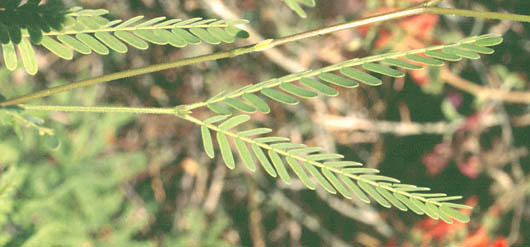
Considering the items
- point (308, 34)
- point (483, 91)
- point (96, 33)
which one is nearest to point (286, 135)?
point (483, 91)

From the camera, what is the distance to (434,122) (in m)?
3.60

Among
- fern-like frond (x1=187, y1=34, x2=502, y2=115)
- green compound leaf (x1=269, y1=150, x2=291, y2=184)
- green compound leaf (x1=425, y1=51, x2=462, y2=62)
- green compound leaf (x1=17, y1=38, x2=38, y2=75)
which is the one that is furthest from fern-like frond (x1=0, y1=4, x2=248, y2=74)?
green compound leaf (x1=425, y1=51, x2=462, y2=62)

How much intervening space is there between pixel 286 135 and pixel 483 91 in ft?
4.44

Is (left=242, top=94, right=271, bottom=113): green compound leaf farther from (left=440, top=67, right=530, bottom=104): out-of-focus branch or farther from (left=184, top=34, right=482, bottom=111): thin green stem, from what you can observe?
(left=440, top=67, right=530, bottom=104): out-of-focus branch

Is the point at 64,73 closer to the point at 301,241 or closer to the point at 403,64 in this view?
the point at 301,241

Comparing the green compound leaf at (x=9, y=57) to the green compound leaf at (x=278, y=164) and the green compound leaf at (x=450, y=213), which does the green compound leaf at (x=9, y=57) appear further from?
the green compound leaf at (x=450, y=213)

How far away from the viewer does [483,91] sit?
3.01m

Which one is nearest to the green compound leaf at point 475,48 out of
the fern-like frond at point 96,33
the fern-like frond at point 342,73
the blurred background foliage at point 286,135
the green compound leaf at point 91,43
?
the fern-like frond at point 342,73

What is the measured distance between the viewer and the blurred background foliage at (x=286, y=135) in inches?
119

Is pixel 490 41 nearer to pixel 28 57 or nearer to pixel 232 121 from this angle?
pixel 232 121

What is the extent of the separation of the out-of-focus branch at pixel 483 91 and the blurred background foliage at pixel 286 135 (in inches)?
1.0

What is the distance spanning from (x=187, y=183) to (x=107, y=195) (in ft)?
2.72

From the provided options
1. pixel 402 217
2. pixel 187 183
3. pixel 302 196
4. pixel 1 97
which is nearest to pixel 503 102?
pixel 402 217

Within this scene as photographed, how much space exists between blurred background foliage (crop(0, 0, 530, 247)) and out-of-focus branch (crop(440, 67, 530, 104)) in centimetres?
2
